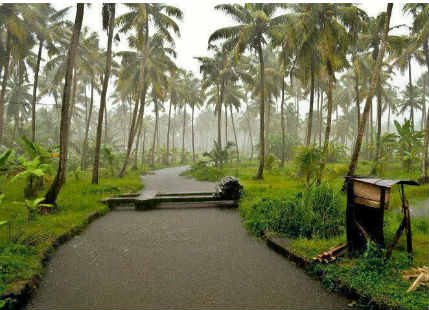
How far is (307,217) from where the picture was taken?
4.91 meters

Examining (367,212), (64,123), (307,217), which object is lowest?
(307,217)

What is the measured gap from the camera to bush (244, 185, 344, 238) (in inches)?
188

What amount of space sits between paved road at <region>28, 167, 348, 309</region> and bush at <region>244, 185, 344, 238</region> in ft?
1.77

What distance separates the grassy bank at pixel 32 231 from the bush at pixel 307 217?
13.2ft

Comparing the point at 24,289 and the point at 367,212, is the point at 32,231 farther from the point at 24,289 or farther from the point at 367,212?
the point at 367,212

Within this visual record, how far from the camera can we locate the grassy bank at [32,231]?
317 cm

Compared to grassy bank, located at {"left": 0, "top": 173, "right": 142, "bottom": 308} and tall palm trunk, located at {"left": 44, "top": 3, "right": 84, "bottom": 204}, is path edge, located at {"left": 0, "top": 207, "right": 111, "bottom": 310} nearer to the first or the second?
grassy bank, located at {"left": 0, "top": 173, "right": 142, "bottom": 308}

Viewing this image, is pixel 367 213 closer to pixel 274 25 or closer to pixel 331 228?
pixel 331 228

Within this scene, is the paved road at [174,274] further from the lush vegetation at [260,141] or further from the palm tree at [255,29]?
the palm tree at [255,29]

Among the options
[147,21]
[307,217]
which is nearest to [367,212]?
[307,217]

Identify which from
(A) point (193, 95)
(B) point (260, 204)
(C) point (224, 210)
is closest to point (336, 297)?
(B) point (260, 204)

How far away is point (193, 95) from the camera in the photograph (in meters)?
33.6

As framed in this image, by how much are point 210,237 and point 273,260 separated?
1589mm

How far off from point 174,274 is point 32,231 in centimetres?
336
